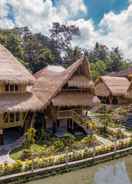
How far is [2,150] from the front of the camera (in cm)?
1741

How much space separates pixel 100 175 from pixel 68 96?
834 cm

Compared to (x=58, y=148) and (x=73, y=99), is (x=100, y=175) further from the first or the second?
(x=73, y=99)

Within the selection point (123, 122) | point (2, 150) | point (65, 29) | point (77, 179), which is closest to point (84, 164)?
point (77, 179)

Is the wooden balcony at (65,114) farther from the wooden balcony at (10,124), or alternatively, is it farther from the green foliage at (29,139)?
the green foliage at (29,139)

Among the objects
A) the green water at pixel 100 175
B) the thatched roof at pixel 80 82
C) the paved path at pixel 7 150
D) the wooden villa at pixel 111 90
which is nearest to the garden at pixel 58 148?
the paved path at pixel 7 150

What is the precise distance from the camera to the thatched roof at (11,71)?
737 inches

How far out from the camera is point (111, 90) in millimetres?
34688

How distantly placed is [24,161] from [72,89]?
31.6ft

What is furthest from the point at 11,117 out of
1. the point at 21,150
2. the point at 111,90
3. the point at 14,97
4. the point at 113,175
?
the point at 111,90

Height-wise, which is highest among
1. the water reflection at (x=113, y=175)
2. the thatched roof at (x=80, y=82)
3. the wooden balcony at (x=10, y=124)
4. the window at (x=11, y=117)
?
the thatched roof at (x=80, y=82)

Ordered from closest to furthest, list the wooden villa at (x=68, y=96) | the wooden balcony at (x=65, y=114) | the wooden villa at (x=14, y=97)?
the wooden villa at (x=14, y=97) → the wooden villa at (x=68, y=96) → the wooden balcony at (x=65, y=114)

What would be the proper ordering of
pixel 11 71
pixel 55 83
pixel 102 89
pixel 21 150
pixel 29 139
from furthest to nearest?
pixel 102 89 < pixel 55 83 < pixel 11 71 < pixel 29 139 < pixel 21 150

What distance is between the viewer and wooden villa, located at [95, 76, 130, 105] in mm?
35094

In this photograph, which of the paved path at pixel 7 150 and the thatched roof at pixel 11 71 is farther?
the thatched roof at pixel 11 71
